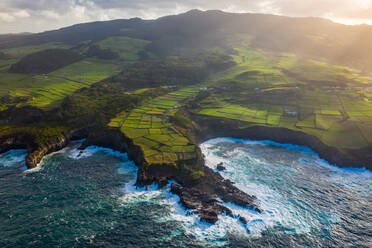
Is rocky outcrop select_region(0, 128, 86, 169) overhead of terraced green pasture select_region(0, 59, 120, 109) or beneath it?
beneath

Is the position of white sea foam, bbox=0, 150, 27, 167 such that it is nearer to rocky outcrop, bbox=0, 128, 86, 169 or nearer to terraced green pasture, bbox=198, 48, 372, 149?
rocky outcrop, bbox=0, 128, 86, 169

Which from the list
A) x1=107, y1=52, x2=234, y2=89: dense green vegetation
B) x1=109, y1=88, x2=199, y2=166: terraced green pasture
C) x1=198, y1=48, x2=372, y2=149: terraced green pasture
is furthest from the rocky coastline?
x1=107, y1=52, x2=234, y2=89: dense green vegetation

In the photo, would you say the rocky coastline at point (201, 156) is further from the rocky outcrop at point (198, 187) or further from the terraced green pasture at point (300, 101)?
the terraced green pasture at point (300, 101)

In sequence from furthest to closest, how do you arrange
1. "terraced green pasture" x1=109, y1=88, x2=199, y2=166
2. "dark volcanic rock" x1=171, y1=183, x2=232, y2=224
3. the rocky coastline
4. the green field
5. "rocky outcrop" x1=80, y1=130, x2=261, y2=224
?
the green field
"terraced green pasture" x1=109, y1=88, x2=199, y2=166
the rocky coastline
"rocky outcrop" x1=80, y1=130, x2=261, y2=224
"dark volcanic rock" x1=171, y1=183, x2=232, y2=224

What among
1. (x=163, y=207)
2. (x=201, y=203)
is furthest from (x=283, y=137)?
(x=163, y=207)

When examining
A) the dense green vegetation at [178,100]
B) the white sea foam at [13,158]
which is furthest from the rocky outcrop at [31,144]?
the dense green vegetation at [178,100]

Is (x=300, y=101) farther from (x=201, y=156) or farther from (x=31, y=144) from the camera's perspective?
(x=31, y=144)

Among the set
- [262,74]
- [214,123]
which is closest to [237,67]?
[262,74]
